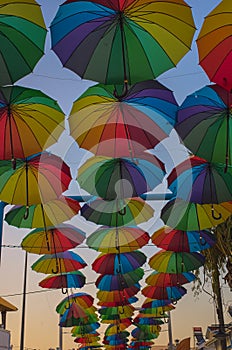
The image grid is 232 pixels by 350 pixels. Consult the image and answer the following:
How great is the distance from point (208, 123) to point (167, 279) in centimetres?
604

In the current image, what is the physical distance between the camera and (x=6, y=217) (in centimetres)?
664

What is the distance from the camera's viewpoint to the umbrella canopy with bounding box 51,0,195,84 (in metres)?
3.48

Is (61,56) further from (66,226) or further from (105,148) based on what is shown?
(66,226)

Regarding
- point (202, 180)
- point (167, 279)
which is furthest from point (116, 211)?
point (167, 279)

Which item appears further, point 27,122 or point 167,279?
point 167,279

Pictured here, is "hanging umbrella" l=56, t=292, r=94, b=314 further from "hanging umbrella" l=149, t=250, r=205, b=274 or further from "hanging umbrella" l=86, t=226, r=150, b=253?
"hanging umbrella" l=86, t=226, r=150, b=253

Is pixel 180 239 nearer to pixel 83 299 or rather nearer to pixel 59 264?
pixel 59 264

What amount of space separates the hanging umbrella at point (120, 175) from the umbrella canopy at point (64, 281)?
4309mm

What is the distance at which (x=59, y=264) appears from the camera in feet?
27.4

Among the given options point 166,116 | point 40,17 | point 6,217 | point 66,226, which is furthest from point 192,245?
point 40,17

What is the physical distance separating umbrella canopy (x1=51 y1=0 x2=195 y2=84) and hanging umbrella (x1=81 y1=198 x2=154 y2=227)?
2843 mm

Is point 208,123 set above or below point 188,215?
above

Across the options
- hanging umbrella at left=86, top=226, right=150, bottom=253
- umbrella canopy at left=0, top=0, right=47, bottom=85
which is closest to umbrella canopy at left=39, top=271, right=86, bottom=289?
hanging umbrella at left=86, top=226, right=150, bottom=253

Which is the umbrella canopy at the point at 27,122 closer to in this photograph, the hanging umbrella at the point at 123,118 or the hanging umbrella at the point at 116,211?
the hanging umbrella at the point at 123,118
